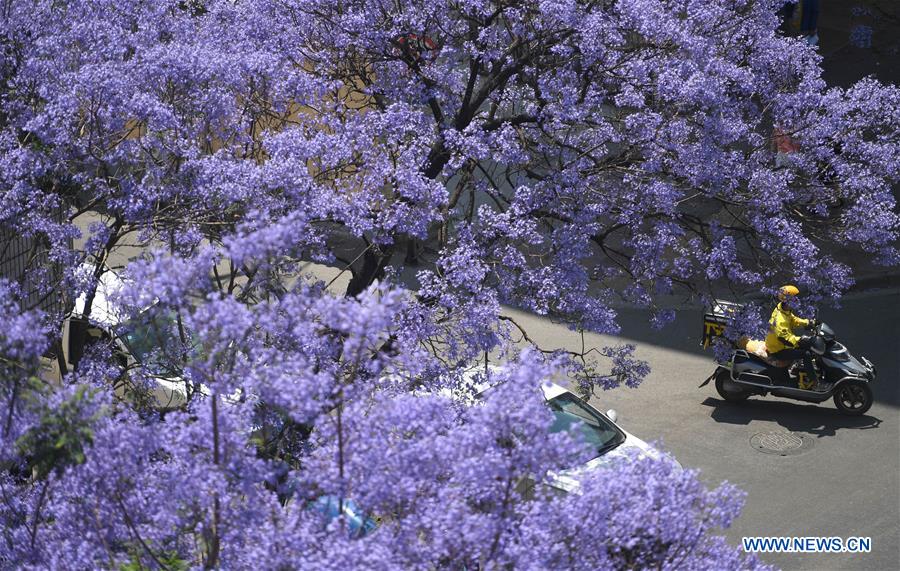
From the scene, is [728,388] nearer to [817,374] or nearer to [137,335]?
[817,374]

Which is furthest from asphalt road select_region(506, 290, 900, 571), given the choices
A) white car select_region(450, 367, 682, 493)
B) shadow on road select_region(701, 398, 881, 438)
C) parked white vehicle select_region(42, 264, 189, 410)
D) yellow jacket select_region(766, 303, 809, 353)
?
parked white vehicle select_region(42, 264, 189, 410)

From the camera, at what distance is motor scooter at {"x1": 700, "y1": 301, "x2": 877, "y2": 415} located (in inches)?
493

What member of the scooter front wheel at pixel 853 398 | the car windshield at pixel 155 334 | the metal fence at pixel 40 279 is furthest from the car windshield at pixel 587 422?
the metal fence at pixel 40 279

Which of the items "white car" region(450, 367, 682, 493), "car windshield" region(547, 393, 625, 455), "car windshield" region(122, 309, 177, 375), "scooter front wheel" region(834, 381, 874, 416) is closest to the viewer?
"car windshield" region(122, 309, 177, 375)

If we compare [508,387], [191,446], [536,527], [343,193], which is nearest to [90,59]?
[343,193]

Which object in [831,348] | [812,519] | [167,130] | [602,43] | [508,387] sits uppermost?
[602,43]

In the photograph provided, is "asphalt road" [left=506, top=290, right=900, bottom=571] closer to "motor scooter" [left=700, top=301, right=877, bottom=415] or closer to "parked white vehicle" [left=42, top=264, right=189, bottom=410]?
"motor scooter" [left=700, top=301, right=877, bottom=415]

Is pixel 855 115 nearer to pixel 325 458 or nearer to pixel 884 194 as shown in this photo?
pixel 884 194

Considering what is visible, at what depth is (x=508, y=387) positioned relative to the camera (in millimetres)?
5305

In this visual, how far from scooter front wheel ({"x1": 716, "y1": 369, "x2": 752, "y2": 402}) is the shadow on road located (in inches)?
4.9

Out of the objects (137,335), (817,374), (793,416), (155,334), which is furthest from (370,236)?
(793,416)

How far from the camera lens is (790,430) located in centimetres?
1255

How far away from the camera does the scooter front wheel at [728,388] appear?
13.0 meters

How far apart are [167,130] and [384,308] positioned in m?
3.78
